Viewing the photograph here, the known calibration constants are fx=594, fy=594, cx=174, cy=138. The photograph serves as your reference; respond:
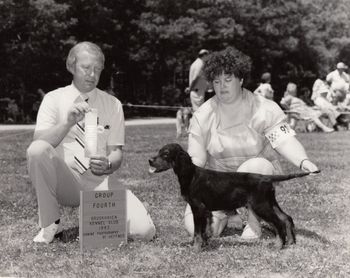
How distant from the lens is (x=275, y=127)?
13.4 feet

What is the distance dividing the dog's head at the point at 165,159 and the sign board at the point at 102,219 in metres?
0.25

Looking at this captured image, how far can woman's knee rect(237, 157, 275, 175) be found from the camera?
3938mm

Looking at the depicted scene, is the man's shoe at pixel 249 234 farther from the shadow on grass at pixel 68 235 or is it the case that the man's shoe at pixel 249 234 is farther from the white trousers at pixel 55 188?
the shadow on grass at pixel 68 235

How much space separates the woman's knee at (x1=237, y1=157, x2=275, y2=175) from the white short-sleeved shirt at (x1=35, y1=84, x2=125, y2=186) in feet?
2.80

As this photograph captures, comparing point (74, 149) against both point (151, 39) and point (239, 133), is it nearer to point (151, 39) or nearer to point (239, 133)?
point (239, 133)

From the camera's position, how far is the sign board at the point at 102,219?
11.7 ft

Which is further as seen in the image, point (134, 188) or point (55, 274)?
point (134, 188)

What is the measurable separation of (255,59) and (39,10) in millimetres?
16846

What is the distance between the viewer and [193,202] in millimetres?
3715

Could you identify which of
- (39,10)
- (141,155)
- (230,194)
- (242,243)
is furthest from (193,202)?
(39,10)

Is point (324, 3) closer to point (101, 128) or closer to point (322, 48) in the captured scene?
point (322, 48)

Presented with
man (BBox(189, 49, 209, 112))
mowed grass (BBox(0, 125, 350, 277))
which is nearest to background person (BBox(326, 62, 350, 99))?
man (BBox(189, 49, 209, 112))

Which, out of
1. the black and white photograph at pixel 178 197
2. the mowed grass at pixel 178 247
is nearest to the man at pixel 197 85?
the black and white photograph at pixel 178 197

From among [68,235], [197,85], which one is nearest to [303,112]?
[197,85]
